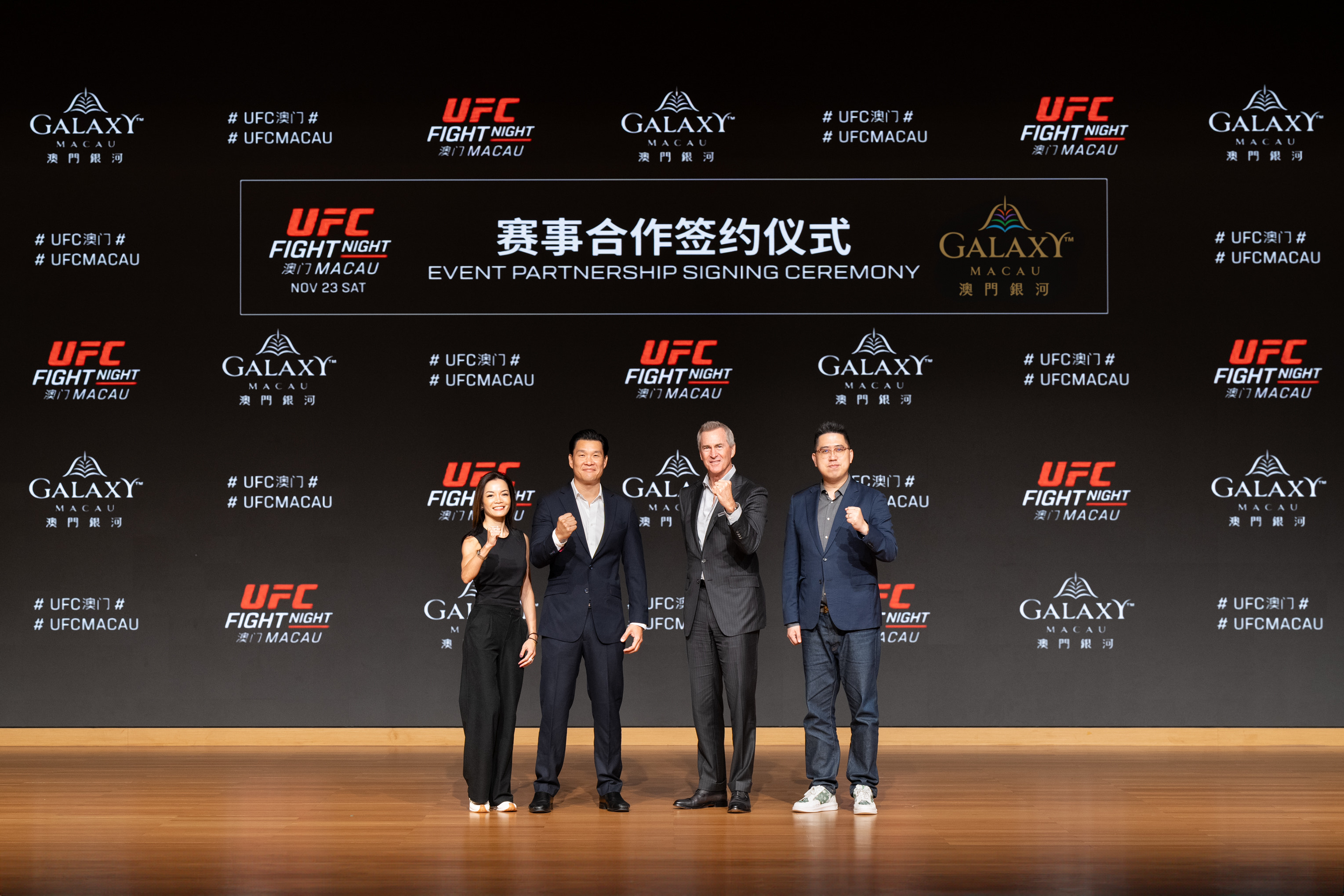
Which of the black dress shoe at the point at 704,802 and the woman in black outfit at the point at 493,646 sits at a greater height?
the woman in black outfit at the point at 493,646

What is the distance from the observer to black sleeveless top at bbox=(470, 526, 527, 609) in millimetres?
4117

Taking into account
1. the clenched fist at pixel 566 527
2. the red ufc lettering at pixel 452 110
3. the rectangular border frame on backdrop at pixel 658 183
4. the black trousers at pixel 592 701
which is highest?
the red ufc lettering at pixel 452 110

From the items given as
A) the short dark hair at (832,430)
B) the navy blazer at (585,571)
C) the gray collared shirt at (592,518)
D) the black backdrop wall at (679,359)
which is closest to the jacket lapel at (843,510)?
the short dark hair at (832,430)

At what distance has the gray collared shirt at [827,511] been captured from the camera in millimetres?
4117

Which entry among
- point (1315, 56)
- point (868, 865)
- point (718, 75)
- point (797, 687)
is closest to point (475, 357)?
point (718, 75)

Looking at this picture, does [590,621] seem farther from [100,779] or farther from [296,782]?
[100,779]

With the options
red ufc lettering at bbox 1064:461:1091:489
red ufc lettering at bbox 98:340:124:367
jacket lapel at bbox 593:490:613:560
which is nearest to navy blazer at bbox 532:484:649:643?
jacket lapel at bbox 593:490:613:560

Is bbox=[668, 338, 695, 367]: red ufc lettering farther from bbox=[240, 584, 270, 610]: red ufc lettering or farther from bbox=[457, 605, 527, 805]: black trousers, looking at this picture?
bbox=[240, 584, 270, 610]: red ufc lettering

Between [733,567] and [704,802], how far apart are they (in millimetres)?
875

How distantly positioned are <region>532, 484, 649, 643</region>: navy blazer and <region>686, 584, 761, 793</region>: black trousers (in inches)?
9.9

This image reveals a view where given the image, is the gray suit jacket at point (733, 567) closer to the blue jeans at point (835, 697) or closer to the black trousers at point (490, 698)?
the blue jeans at point (835, 697)

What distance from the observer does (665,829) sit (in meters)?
3.78

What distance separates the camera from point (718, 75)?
5688mm

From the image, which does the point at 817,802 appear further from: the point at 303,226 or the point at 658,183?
the point at 303,226
